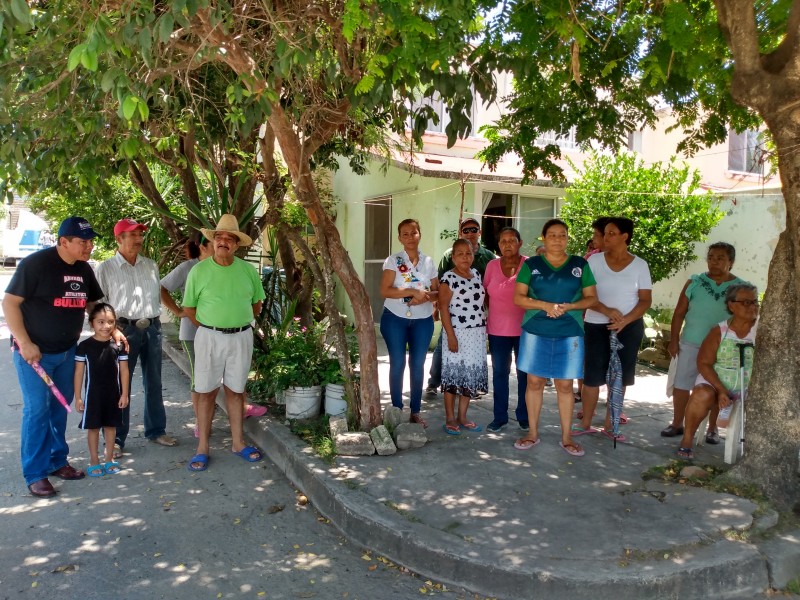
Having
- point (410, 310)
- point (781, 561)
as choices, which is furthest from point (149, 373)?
point (781, 561)

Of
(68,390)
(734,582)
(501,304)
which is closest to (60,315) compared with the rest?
(68,390)

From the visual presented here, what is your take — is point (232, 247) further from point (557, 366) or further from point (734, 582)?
point (734, 582)

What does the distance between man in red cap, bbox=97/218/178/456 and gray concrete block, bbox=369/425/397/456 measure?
2.08 meters

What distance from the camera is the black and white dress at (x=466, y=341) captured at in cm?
562

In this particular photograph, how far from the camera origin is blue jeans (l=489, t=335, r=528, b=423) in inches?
223

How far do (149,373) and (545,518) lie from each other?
142 inches

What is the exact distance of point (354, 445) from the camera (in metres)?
5.06

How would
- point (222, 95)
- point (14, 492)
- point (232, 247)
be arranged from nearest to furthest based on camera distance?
point (14, 492) < point (232, 247) < point (222, 95)

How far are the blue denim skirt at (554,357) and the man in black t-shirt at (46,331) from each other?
→ 3.47 m

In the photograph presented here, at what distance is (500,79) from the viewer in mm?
12477

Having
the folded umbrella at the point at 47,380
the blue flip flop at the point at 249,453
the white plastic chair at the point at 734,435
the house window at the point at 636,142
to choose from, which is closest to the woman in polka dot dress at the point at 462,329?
the blue flip flop at the point at 249,453

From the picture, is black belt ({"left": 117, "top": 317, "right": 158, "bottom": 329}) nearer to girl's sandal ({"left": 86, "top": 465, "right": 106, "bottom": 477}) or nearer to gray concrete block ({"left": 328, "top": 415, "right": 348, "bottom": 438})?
girl's sandal ({"left": 86, "top": 465, "right": 106, "bottom": 477})

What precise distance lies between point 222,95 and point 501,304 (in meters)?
4.29

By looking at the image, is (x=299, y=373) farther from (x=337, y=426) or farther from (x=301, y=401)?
(x=337, y=426)
